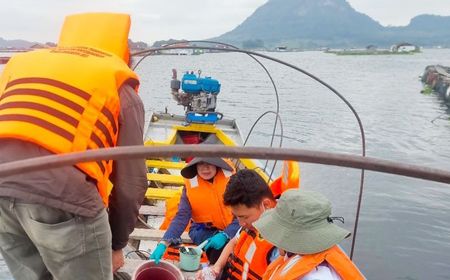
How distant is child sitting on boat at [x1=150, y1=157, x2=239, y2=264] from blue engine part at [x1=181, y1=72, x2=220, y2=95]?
4369 millimetres

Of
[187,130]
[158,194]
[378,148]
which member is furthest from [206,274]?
[378,148]

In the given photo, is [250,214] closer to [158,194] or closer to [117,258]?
[117,258]

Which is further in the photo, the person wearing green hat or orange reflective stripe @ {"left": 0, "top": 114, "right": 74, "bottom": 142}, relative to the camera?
the person wearing green hat

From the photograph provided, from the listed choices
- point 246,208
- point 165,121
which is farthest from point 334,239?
point 165,121

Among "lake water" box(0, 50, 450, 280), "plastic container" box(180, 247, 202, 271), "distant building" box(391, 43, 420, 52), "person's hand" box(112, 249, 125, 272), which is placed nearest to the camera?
"person's hand" box(112, 249, 125, 272)

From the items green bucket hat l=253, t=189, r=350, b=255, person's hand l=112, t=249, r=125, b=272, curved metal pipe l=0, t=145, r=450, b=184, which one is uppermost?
curved metal pipe l=0, t=145, r=450, b=184

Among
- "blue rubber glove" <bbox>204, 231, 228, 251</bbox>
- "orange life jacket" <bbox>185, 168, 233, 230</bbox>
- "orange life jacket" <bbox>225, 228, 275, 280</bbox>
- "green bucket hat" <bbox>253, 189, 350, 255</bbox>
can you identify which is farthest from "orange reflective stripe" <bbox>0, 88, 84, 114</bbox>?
"orange life jacket" <bbox>185, 168, 233, 230</bbox>

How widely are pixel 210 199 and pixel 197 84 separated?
4549mm

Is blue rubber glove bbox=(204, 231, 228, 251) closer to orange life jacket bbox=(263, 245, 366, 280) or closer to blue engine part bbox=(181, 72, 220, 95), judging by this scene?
orange life jacket bbox=(263, 245, 366, 280)

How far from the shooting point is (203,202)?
3.92 m

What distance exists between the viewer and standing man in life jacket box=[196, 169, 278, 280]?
9.12 feet

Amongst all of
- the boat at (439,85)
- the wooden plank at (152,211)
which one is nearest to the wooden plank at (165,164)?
the wooden plank at (152,211)

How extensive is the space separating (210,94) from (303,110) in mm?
16050

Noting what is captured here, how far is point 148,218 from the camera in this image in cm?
511
